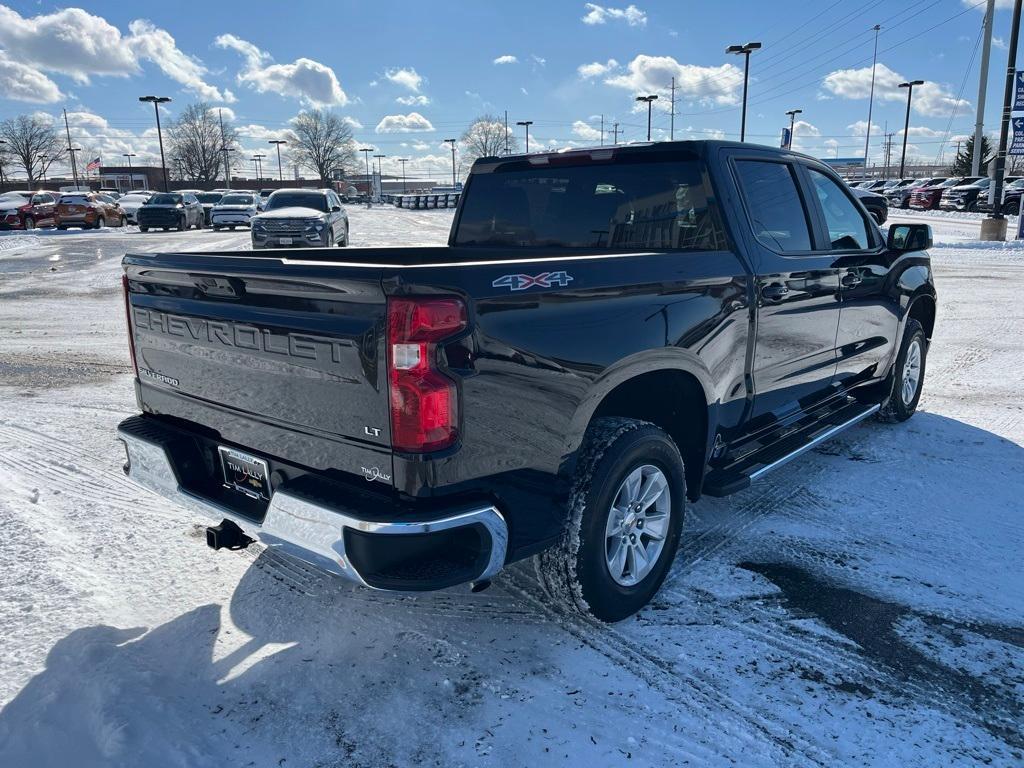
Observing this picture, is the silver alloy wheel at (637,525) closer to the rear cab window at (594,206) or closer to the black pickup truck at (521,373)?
the black pickup truck at (521,373)

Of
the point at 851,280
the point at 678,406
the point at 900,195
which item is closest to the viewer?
the point at 678,406

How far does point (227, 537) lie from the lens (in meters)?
3.14

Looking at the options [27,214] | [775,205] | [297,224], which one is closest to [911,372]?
[775,205]

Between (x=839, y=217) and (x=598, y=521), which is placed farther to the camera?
(x=839, y=217)

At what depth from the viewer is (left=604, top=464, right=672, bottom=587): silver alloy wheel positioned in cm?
314

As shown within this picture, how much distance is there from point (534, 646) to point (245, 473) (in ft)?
4.36

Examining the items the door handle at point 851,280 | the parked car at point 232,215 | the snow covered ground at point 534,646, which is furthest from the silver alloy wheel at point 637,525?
the parked car at point 232,215

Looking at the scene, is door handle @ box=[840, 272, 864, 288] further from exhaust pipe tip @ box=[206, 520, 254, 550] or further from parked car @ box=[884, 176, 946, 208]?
parked car @ box=[884, 176, 946, 208]

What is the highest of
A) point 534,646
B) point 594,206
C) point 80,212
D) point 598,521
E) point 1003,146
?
point 1003,146

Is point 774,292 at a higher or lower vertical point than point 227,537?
higher

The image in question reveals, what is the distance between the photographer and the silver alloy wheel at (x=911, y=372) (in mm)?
5883

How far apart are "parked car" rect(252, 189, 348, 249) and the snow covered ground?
1498 centimetres

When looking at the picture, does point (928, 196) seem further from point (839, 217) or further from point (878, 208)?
point (839, 217)

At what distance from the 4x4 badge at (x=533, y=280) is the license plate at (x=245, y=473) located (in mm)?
1140
